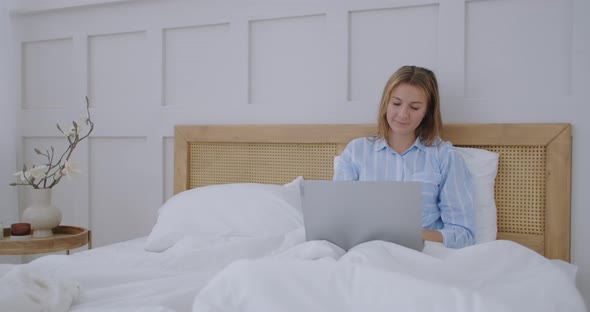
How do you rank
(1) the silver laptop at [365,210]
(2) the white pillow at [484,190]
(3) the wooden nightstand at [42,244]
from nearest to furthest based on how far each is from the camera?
(1) the silver laptop at [365,210], (2) the white pillow at [484,190], (3) the wooden nightstand at [42,244]

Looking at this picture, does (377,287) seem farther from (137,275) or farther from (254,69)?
(254,69)

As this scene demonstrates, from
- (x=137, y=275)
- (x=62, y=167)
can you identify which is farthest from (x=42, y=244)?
(x=137, y=275)

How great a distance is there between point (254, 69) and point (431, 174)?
965mm

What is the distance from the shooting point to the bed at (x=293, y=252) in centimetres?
96

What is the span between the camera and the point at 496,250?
1319mm

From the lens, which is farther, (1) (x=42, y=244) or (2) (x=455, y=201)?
(1) (x=42, y=244)

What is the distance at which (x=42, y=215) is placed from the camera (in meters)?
2.30

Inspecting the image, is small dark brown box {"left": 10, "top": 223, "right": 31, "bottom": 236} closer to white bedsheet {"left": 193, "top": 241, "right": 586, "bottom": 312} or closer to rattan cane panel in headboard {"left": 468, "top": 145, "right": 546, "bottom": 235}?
white bedsheet {"left": 193, "top": 241, "right": 586, "bottom": 312}

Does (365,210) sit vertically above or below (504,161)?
below

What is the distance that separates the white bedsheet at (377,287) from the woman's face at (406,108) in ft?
2.67

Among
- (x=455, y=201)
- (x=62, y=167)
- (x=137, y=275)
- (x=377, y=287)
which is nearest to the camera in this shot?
(x=377, y=287)

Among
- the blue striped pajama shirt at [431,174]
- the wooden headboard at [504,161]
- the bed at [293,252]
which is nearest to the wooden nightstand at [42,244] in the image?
the bed at [293,252]

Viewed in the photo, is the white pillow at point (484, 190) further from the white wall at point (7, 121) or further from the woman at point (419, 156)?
the white wall at point (7, 121)

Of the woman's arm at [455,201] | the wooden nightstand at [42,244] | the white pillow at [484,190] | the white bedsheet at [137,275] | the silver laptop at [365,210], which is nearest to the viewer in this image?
the white bedsheet at [137,275]
